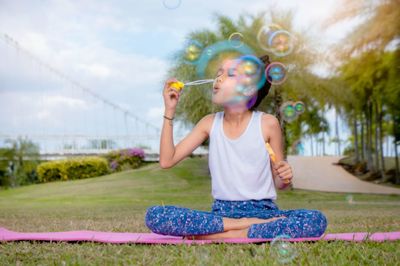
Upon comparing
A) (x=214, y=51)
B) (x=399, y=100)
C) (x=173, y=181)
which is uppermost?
(x=399, y=100)

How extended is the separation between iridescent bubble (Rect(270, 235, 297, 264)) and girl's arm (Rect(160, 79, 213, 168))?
888 mm

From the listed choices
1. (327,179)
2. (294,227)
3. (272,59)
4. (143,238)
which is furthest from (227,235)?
(327,179)

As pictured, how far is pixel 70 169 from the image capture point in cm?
2914

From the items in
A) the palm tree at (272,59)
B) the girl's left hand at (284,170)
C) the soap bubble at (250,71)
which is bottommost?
the girl's left hand at (284,170)

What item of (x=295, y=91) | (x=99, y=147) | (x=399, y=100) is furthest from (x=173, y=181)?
(x=99, y=147)

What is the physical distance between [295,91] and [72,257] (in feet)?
55.3

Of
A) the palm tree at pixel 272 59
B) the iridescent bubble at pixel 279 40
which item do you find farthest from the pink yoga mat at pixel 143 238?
the palm tree at pixel 272 59

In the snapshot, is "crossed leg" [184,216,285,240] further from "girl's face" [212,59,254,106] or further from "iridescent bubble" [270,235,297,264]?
"girl's face" [212,59,254,106]

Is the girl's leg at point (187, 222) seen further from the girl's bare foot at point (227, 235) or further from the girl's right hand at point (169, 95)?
the girl's right hand at point (169, 95)

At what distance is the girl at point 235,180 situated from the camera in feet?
12.1

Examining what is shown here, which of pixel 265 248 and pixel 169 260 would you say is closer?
pixel 169 260

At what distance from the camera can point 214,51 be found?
4727 mm

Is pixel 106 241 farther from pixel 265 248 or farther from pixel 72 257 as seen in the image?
pixel 265 248

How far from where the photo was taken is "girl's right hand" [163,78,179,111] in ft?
11.9
